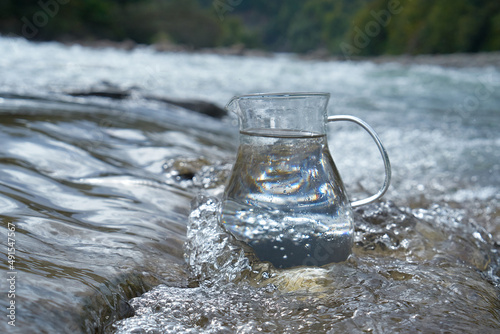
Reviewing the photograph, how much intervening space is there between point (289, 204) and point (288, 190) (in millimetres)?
32

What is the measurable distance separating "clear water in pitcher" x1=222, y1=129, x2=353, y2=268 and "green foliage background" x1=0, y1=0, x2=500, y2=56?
30.8ft

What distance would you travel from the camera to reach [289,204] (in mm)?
1047

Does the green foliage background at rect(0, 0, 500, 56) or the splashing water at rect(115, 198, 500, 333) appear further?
the green foliage background at rect(0, 0, 500, 56)

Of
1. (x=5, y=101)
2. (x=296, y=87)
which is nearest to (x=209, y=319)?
(x=5, y=101)

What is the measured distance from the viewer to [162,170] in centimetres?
216

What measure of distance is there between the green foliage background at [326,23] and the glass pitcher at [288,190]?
9351mm

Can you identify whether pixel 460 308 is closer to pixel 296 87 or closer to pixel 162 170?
pixel 162 170

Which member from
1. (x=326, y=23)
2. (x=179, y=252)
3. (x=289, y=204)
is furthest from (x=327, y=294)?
(x=326, y=23)

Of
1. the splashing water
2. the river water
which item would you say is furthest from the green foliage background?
the splashing water

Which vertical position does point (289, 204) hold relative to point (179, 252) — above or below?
above

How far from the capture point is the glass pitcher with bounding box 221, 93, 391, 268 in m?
1.05

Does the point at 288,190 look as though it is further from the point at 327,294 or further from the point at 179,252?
the point at 179,252

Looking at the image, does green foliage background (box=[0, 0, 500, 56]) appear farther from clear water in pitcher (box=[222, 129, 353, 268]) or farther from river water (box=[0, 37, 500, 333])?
clear water in pitcher (box=[222, 129, 353, 268])

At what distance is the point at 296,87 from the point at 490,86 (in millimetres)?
4357
